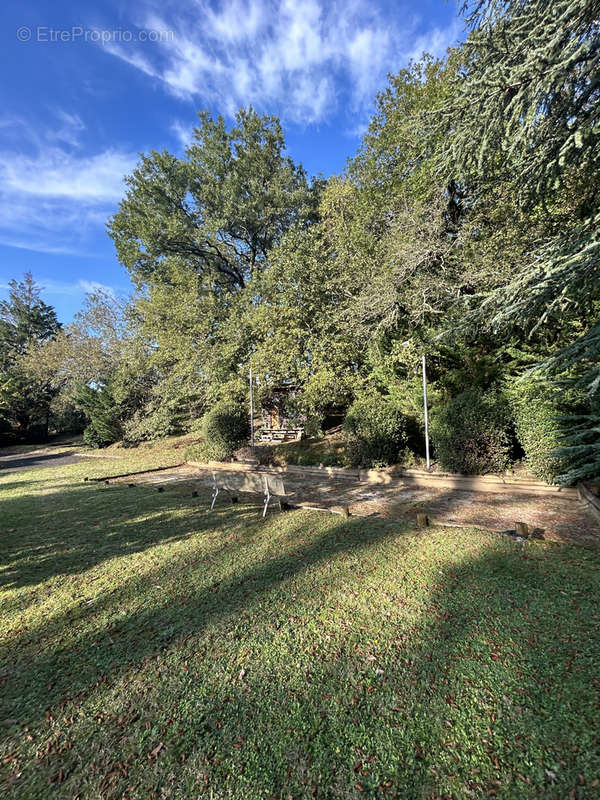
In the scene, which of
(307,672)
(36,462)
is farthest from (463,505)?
(36,462)

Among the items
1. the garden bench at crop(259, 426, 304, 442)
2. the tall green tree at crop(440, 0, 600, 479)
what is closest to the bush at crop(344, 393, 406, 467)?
the tall green tree at crop(440, 0, 600, 479)

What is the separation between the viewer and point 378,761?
5.57 feet

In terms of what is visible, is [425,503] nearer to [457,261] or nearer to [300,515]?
[300,515]

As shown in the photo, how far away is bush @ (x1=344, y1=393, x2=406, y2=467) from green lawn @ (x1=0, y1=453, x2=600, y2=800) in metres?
4.24

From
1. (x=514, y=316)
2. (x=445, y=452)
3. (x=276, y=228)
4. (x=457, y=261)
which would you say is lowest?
(x=445, y=452)

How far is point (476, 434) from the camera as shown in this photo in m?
7.21

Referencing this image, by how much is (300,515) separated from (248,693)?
3702mm

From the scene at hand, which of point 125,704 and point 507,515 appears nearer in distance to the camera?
point 125,704

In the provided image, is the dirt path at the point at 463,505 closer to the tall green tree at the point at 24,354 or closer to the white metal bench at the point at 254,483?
the white metal bench at the point at 254,483

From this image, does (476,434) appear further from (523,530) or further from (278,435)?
(278,435)

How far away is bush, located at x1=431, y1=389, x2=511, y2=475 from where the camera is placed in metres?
7.07

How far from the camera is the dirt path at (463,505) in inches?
186

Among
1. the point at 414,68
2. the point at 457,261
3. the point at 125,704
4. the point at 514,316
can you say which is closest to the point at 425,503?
the point at 514,316

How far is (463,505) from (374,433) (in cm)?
304
